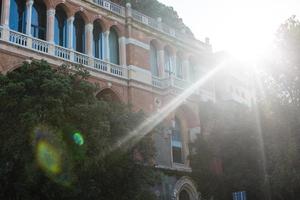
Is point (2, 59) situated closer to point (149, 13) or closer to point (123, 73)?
point (123, 73)

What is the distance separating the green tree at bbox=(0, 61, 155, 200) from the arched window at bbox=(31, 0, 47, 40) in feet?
24.9

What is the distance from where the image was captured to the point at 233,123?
72.5ft

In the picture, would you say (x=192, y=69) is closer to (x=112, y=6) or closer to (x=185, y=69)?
(x=185, y=69)

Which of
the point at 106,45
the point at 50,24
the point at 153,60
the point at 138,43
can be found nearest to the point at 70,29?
the point at 50,24

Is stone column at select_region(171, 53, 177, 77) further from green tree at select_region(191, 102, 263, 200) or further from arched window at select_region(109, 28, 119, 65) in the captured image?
green tree at select_region(191, 102, 263, 200)

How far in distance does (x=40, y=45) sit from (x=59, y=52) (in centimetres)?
114

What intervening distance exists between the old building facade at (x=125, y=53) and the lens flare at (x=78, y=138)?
7.45 m

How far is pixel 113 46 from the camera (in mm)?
27109

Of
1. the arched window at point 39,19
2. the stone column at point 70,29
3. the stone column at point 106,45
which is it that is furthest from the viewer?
the stone column at point 106,45

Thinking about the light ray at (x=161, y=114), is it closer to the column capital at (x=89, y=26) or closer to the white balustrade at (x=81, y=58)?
the white balustrade at (x=81, y=58)

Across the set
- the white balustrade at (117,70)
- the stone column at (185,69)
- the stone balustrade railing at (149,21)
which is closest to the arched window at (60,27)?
the stone balustrade railing at (149,21)

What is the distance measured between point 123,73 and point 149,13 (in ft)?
25.3

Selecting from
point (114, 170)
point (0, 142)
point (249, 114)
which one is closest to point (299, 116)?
point (249, 114)

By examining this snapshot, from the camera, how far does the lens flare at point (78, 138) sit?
47.3ft
